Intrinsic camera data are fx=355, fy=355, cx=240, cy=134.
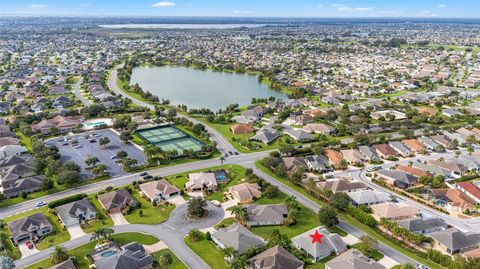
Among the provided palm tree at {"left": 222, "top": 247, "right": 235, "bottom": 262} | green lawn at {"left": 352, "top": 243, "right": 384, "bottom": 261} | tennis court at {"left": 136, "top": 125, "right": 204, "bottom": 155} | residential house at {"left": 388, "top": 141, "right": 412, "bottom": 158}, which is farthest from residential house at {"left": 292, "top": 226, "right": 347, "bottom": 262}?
residential house at {"left": 388, "top": 141, "right": 412, "bottom": 158}

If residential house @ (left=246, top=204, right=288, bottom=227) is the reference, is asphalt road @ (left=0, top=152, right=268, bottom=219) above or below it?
below

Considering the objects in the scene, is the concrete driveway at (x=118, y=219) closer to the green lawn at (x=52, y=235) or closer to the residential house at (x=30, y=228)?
the green lawn at (x=52, y=235)

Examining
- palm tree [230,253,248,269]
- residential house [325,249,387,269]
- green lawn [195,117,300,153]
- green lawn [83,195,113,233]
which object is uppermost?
palm tree [230,253,248,269]

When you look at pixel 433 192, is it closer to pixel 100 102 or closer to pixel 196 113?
pixel 196 113

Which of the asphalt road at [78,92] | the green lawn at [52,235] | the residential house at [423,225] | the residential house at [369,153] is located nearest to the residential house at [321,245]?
the residential house at [423,225]

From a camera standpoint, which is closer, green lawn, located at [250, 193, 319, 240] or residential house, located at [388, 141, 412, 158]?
green lawn, located at [250, 193, 319, 240]

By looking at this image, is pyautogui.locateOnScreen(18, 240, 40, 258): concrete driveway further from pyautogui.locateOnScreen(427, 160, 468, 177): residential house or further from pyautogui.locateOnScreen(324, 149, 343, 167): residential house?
pyautogui.locateOnScreen(427, 160, 468, 177): residential house

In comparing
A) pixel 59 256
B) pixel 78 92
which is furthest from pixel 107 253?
pixel 78 92
